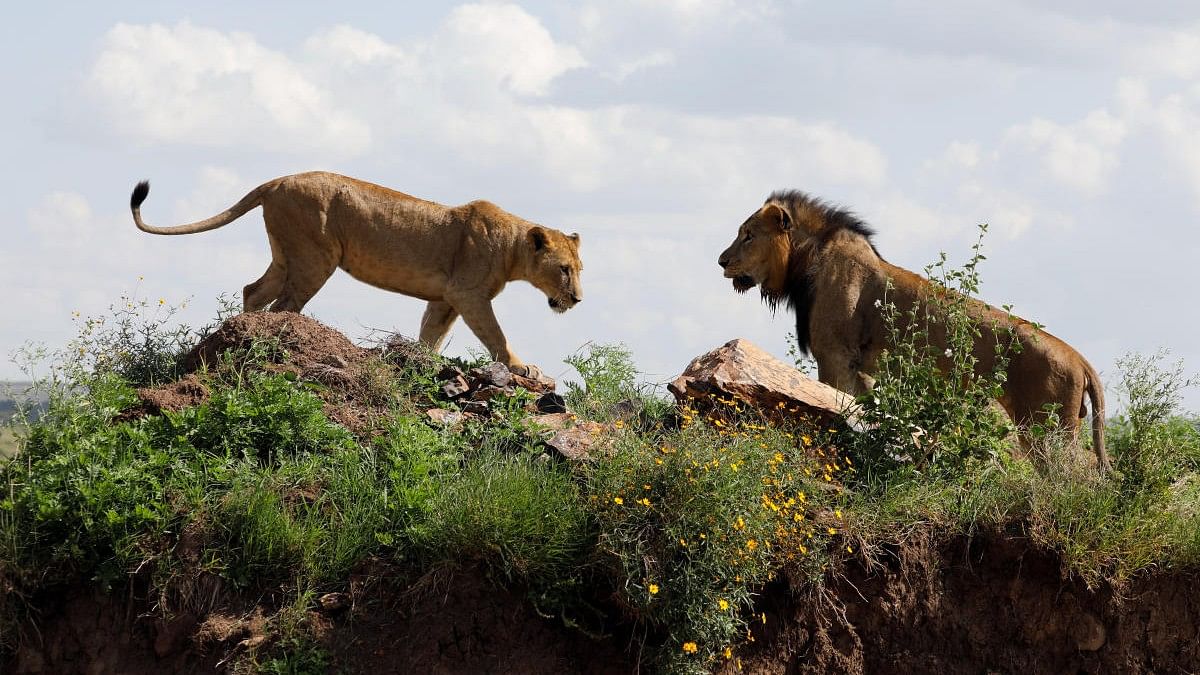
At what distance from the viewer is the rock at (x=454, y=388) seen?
27.7 feet

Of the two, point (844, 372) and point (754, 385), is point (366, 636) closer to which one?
point (754, 385)

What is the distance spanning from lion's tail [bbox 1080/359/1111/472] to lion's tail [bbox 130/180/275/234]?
678 centimetres

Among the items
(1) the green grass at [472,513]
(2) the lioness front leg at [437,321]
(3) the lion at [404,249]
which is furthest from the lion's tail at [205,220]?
(1) the green grass at [472,513]

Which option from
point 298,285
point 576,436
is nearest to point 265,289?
point 298,285

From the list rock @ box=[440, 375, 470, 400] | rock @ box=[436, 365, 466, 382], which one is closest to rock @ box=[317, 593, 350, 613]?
rock @ box=[440, 375, 470, 400]

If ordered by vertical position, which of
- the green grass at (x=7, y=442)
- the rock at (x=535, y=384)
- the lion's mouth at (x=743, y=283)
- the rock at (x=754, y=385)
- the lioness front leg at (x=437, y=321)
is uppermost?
the lion's mouth at (x=743, y=283)

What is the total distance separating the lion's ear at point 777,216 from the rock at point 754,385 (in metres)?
2.26

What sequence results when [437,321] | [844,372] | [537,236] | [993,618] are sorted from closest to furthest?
1. [993,618]
2. [844,372]
3. [537,236]
4. [437,321]

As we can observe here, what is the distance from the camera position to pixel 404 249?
11391 millimetres

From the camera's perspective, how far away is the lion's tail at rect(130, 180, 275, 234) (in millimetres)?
10625

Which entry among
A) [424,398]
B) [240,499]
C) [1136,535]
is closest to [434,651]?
[240,499]

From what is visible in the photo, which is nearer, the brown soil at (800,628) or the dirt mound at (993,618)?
the brown soil at (800,628)

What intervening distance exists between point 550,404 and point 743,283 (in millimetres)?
3274

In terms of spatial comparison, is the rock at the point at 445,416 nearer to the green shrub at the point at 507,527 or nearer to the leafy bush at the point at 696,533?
the green shrub at the point at 507,527
